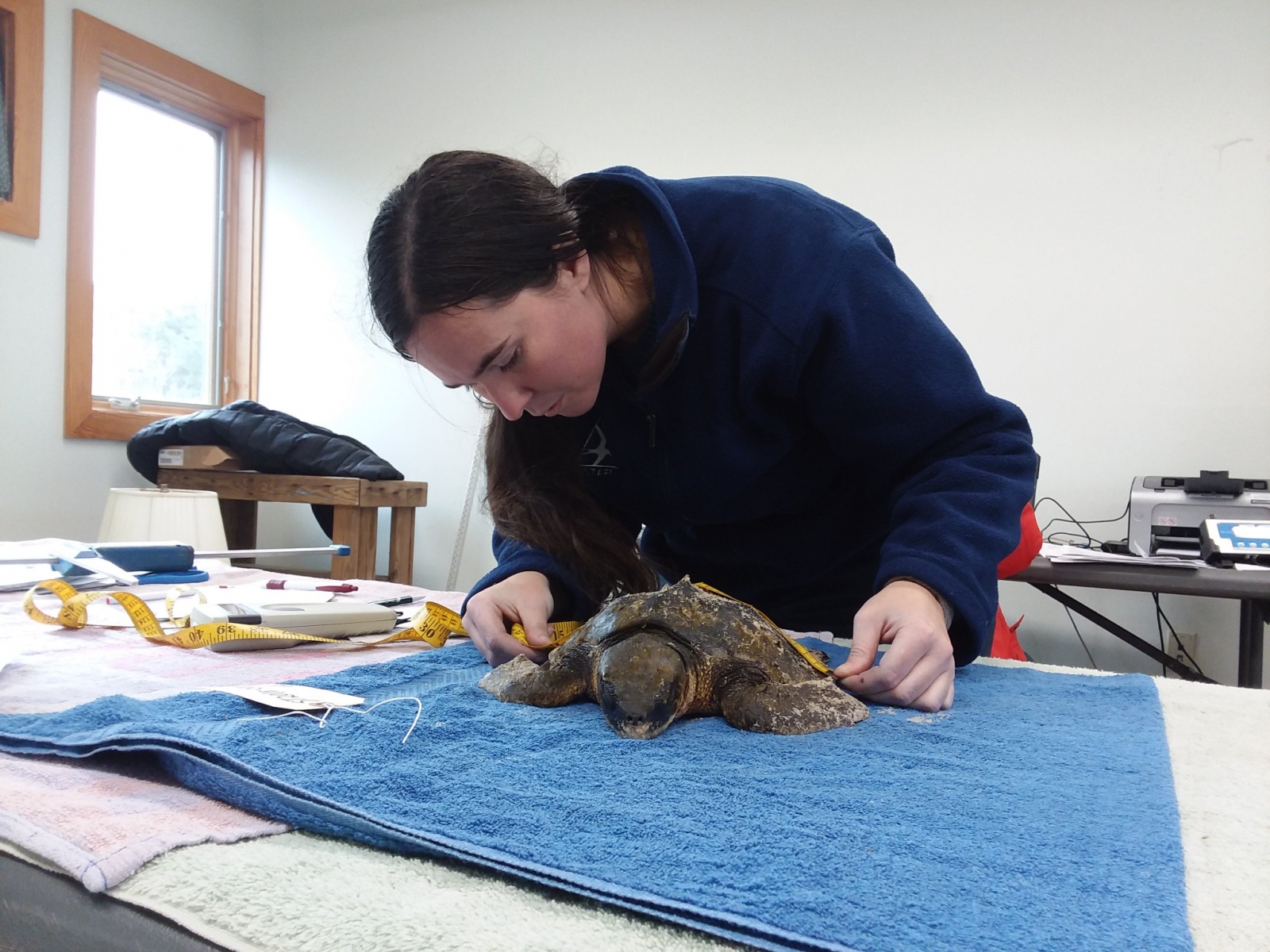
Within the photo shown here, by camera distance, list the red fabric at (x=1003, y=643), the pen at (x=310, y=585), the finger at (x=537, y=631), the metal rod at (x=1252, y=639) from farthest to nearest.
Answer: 1. the metal rod at (x=1252, y=639)
2. the red fabric at (x=1003, y=643)
3. the pen at (x=310, y=585)
4. the finger at (x=537, y=631)

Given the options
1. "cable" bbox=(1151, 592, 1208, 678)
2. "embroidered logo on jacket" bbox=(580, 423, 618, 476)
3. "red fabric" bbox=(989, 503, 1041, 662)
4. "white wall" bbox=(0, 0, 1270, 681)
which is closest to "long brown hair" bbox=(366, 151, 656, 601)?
"embroidered logo on jacket" bbox=(580, 423, 618, 476)

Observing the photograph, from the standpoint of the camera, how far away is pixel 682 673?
89 cm

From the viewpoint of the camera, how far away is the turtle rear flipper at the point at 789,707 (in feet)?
2.88

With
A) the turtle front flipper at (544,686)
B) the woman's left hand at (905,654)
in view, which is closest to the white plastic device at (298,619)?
the turtle front flipper at (544,686)

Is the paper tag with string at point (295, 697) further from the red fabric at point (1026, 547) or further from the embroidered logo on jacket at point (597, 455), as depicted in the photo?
the red fabric at point (1026, 547)

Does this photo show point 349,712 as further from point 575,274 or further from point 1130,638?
point 1130,638

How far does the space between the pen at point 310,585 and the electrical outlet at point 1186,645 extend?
2496 mm

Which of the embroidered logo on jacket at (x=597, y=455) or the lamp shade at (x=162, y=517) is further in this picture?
the lamp shade at (x=162, y=517)

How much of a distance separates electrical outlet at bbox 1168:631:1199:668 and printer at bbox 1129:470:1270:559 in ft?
1.63

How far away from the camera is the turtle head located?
32.7 inches

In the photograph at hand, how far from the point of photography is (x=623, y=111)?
11.8 feet

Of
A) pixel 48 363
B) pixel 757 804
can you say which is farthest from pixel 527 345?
pixel 48 363

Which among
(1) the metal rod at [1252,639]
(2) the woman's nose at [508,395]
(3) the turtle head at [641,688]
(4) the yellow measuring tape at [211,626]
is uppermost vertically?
(2) the woman's nose at [508,395]

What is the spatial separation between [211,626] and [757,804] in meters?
0.92
